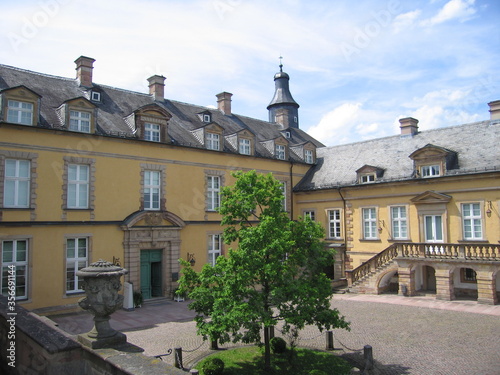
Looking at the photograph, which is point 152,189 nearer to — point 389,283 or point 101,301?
point 389,283

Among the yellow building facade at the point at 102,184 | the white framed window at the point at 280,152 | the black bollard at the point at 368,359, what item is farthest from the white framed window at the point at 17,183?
the white framed window at the point at 280,152

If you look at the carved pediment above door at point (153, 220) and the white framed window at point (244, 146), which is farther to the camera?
the white framed window at point (244, 146)

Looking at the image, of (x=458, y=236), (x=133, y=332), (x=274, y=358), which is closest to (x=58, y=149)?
(x=133, y=332)

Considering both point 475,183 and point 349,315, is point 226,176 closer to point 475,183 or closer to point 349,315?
point 349,315

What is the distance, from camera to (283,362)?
12.8 m

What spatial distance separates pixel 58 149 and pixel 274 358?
44.1 feet

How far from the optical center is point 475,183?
22.6m

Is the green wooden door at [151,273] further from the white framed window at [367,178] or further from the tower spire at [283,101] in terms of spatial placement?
the tower spire at [283,101]

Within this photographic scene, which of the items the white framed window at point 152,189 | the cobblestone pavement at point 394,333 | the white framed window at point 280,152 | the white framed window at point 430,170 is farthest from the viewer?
the white framed window at point 280,152

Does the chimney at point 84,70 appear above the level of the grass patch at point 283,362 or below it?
above

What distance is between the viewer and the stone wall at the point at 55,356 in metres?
6.80

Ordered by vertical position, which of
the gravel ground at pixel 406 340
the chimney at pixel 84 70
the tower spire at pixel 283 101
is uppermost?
the tower spire at pixel 283 101

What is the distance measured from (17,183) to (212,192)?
1045cm

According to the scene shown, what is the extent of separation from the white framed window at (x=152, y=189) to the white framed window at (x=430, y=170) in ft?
49.1
